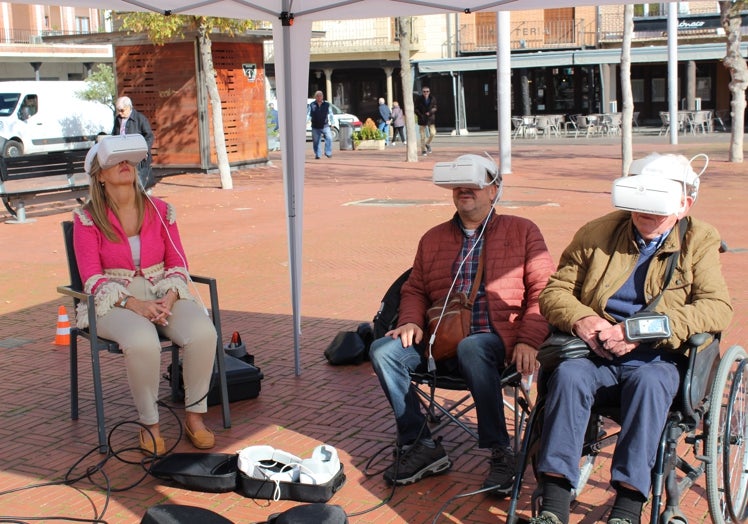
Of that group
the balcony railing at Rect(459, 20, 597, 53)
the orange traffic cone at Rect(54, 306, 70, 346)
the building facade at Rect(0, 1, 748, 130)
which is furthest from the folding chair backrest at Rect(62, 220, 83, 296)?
the balcony railing at Rect(459, 20, 597, 53)

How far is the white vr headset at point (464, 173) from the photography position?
→ 182 inches

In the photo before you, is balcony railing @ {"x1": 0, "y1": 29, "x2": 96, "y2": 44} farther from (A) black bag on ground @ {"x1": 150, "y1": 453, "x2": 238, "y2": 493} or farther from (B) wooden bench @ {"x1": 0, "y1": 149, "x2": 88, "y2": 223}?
(A) black bag on ground @ {"x1": 150, "y1": 453, "x2": 238, "y2": 493}

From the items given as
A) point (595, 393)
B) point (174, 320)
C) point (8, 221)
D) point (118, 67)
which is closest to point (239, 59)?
point (118, 67)

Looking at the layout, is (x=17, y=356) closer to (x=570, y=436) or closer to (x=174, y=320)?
(x=174, y=320)

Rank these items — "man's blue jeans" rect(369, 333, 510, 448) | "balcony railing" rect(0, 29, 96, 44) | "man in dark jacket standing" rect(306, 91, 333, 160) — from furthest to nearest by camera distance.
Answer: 1. "balcony railing" rect(0, 29, 96, 44)
2. "man in dark jacket standing" rect(306, 91, 333, 160)
3. "man's blue jeans" rect(369, 333, 510, 448)

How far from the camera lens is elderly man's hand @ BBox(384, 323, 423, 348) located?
4.67m

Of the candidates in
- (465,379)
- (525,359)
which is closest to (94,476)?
(465,379)

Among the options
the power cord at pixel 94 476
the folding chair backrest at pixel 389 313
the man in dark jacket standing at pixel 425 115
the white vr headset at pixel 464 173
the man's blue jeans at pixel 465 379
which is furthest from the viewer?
the man in dark jacket standing at pixel 425 115

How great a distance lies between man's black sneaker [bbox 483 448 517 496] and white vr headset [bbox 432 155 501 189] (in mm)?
1252

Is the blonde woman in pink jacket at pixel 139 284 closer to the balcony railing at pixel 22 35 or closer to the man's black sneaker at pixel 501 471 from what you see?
the man's black sneaker at pixel 501 471

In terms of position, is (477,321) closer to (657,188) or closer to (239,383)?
(657,188)

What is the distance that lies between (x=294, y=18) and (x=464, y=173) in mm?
1945

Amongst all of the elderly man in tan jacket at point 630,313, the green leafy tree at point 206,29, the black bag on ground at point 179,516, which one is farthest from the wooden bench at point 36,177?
the elderly man in tan jacket at point 630,313

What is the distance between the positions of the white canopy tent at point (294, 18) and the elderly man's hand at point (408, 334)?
1.69 meters
